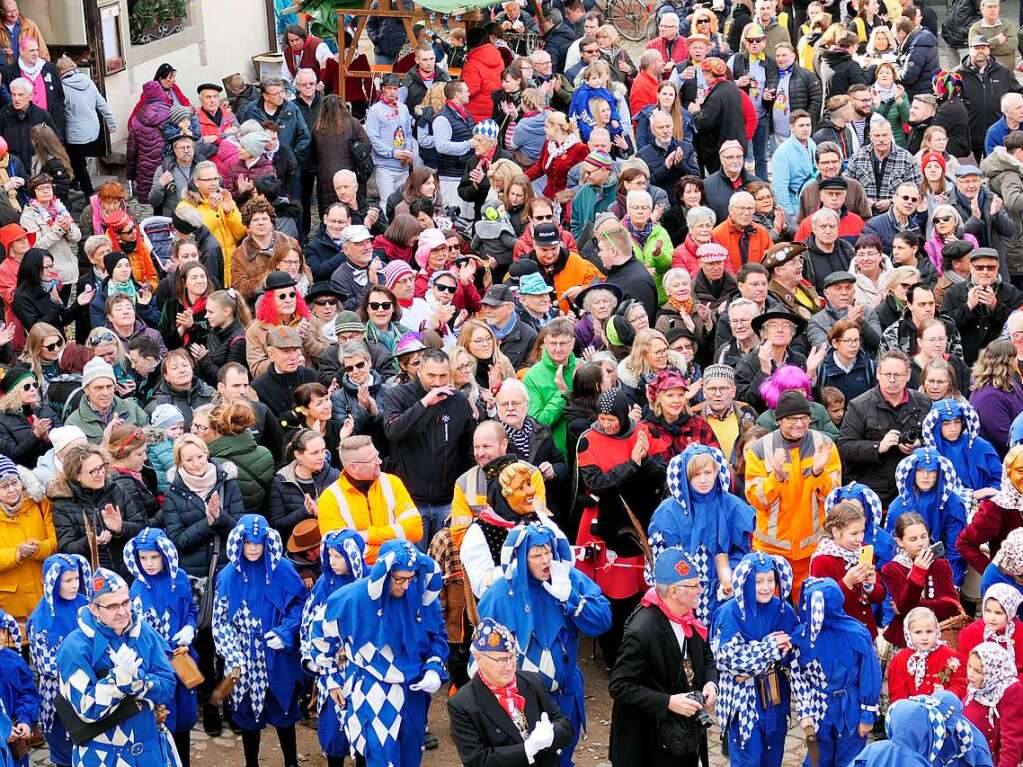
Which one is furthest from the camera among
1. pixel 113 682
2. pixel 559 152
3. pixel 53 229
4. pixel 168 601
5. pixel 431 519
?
pixel 559 152

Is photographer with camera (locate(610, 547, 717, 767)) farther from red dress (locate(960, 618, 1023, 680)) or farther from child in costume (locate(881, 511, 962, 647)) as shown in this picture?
child in costume (locate(881, 511, 962, 647))

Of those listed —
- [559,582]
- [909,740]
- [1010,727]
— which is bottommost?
[1010,727]

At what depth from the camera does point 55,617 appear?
9000mm

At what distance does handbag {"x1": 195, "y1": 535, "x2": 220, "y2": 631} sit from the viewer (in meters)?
9.86

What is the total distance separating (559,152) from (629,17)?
941cm

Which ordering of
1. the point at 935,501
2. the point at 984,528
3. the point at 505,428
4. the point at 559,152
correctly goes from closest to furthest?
the point at 984,528 < the point at 935,501 < the point at 505,428 < the point at 559,152

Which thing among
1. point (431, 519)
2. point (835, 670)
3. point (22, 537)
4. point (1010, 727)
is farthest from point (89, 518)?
point (1010, 727)

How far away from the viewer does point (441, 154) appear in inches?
632

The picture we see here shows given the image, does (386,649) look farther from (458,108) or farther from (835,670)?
(458,108)

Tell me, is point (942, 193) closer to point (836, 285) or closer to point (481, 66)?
point (836, 285)

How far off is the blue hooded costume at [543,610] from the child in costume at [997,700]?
1.81 m

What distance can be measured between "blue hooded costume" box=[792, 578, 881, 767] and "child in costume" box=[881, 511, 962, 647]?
753mm

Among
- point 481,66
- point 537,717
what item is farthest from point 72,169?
point 537,717

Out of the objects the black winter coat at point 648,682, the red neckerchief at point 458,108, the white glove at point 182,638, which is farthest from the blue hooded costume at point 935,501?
the red neckerchief at point 458,108
